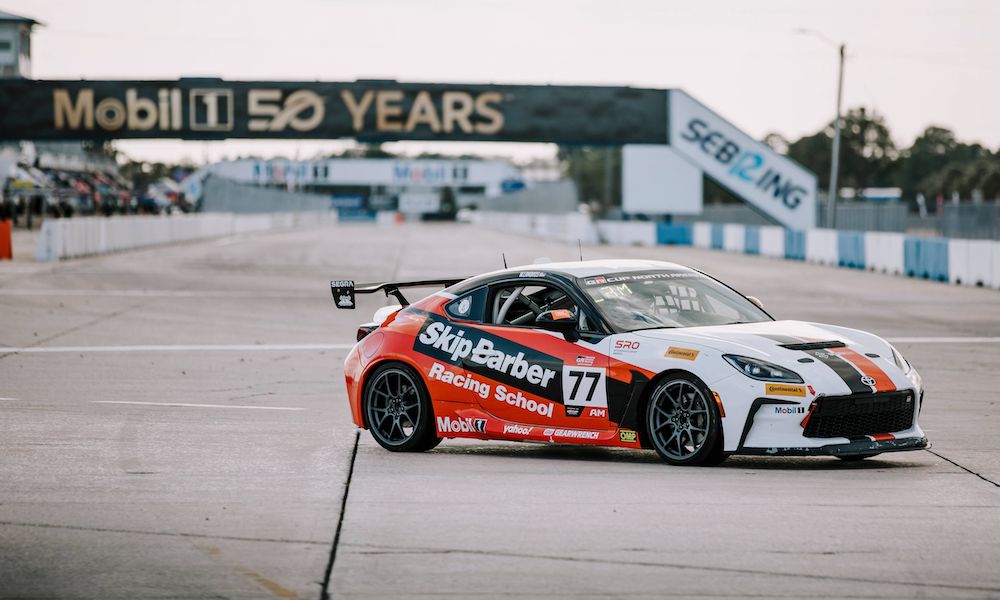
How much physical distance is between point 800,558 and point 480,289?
4190 mm

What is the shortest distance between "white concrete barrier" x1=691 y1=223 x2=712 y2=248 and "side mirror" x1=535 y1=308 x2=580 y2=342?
55364 millimetres

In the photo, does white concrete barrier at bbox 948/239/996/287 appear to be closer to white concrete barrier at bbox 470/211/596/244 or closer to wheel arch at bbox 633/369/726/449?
white concrete barrier at bbox 470/211/596/244

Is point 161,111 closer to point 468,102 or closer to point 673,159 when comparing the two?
point 468,102

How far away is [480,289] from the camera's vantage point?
1081 cm

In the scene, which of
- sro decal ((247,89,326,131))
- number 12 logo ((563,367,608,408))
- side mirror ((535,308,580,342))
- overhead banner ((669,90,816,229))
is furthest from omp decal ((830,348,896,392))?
overhead banner ((669,90,816,229))

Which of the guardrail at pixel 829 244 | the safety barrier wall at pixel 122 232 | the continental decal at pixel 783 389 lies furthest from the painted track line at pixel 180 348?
the safety barrier wall at pixel 122 232

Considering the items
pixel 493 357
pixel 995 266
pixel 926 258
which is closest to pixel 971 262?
pixel 995 266

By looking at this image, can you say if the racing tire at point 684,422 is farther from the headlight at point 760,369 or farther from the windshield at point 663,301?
the windshield at point 663,301

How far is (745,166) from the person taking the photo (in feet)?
170

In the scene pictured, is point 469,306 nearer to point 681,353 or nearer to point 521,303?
point 521,303

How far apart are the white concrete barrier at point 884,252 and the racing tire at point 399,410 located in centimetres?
3042

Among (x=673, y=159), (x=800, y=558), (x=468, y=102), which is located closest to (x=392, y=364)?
(x=800, y=558)

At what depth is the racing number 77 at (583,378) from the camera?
9914mm

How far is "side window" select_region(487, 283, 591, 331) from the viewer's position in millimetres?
10570
